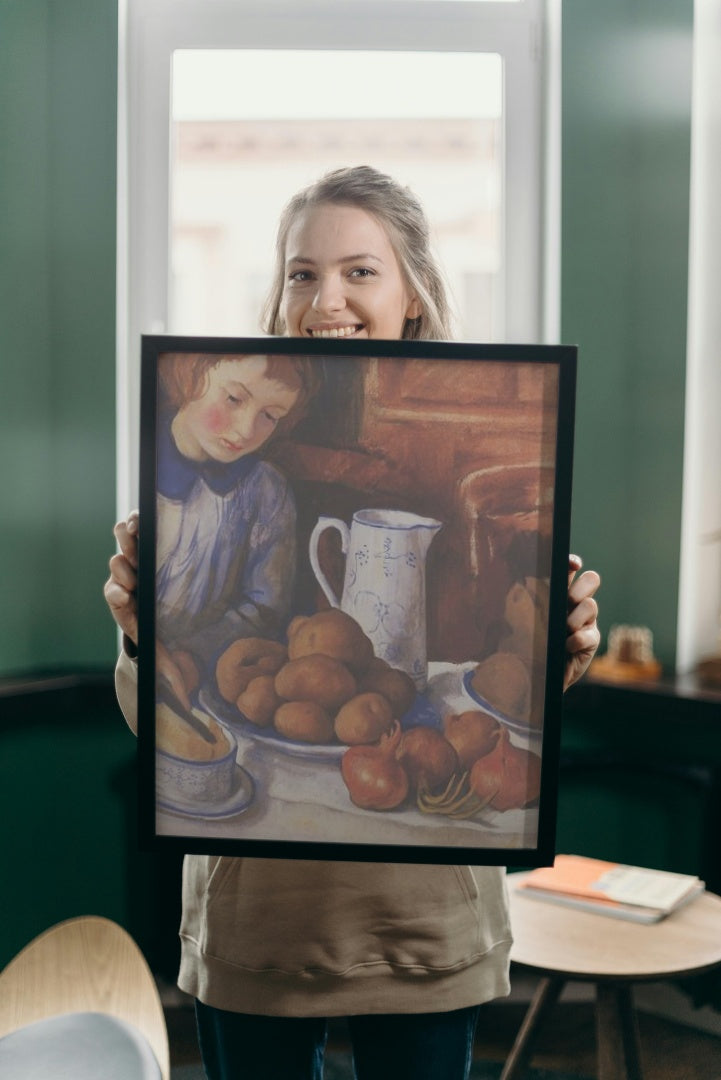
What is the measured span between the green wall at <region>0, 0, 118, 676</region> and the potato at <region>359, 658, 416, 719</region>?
5.74 ft

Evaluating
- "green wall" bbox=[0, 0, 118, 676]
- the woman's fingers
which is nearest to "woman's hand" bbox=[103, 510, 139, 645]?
the woman's fingers

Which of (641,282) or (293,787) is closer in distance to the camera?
(293,787)

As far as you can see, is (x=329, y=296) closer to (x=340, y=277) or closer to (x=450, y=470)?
(x=340, y=277)

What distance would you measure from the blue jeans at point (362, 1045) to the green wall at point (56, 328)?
1609 millimetres

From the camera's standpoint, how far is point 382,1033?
1.08 metres

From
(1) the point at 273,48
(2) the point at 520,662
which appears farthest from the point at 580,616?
(1) the point at 273,48

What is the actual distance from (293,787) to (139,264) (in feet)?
6.40

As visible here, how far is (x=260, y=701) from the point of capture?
0.99 m

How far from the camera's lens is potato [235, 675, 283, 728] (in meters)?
0.99

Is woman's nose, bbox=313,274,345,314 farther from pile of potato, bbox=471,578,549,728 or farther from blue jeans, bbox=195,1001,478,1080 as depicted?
blue jeans, bbox=195,1001,478,1080

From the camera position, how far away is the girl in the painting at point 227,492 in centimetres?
97

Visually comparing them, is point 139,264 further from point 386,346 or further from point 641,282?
point 386,346

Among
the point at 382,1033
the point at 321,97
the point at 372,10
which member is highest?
the point at 372,10

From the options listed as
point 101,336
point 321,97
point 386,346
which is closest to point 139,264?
point 101,336
